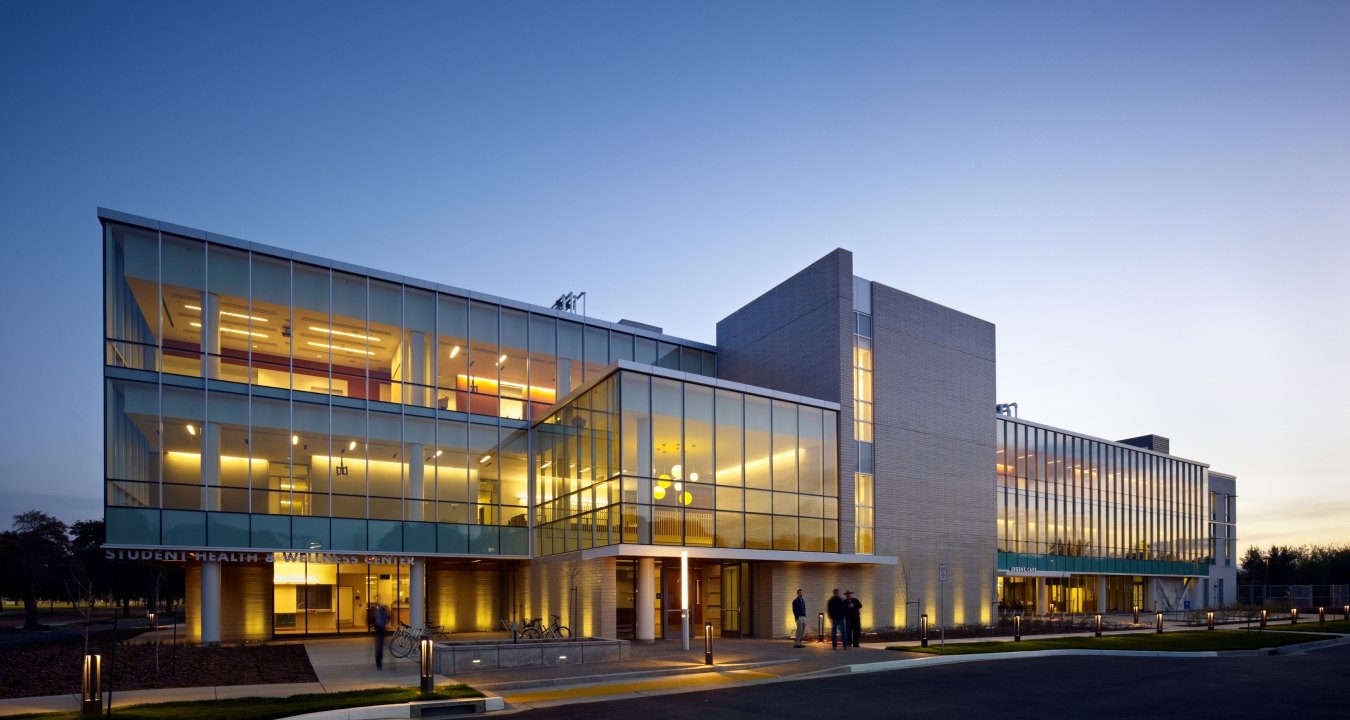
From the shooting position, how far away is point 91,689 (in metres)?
13.3

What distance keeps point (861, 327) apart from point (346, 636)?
2221cm

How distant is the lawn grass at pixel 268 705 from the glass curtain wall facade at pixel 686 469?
998 cm

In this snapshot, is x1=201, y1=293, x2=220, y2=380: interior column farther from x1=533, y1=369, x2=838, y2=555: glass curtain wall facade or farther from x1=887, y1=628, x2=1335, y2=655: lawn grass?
x1=887, y1=628, x2=1335, y2=655: lawn grass

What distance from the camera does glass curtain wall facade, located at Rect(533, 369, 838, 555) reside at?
25742mm

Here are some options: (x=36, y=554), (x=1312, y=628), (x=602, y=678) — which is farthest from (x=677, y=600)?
(x=36, y=554)

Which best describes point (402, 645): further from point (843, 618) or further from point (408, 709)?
point (843, 618)

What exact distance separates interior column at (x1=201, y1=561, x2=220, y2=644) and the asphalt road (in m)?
16.8

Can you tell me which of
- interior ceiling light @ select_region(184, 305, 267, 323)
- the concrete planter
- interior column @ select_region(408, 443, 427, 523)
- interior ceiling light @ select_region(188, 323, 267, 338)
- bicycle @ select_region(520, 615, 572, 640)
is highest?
interior ceiling light @ select_region(184, 305, 267, 323)

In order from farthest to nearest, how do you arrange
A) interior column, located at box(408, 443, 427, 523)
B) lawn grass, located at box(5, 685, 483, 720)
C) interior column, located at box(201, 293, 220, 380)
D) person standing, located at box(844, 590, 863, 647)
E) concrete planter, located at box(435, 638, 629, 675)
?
interior column, located at box(408, 443, 427, 523), interior column, located at box(201, 293, 220, 380), person standing, located at box(844, 590, 863, 647), concrete planter, located at box(435, 638, 629, 675), lawn grass, located at box(5, 685, 483, 720)

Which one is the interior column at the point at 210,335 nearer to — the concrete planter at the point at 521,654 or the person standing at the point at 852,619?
the concrete planter at the point at 521,654

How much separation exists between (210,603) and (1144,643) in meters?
28.6

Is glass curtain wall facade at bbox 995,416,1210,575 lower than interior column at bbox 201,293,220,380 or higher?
lower

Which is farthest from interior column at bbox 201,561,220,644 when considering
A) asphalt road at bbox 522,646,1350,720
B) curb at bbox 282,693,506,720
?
asphalt road at bbox 522,646,1350,720

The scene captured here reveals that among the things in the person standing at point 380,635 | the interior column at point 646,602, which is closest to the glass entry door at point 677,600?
the interior column at point 646,602
